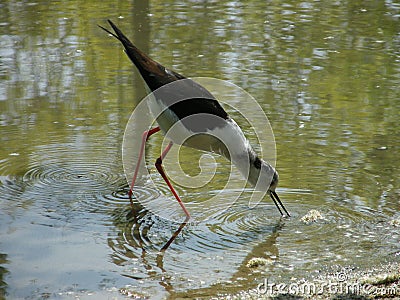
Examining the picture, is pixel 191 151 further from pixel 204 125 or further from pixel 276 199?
pixel 276 199

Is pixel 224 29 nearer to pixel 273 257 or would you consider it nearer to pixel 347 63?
pixel 347 63

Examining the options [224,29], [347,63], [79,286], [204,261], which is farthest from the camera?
[224,29]

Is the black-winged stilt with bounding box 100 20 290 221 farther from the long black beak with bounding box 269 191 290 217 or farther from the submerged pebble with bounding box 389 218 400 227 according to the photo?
the submerged pebble with bounding box 389 218 400 227

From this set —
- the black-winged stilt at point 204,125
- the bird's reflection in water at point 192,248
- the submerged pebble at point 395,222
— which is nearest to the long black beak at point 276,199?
the black-winged stilt at point 204,125

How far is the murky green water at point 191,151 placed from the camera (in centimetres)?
478

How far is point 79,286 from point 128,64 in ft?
19.1

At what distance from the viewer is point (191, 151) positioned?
6.88 metres

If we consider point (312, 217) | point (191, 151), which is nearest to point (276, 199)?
point (312, 217)

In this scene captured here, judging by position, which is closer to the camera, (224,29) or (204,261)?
(204,261)

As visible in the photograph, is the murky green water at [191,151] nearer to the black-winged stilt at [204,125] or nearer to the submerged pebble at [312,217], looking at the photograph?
the submerged pebble at [312,217]

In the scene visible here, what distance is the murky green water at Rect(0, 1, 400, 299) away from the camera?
188 inches

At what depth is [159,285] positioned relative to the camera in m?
4.50

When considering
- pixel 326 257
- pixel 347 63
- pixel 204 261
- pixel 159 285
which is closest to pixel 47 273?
pixel 159 285

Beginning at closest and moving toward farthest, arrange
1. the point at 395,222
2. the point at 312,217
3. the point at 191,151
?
the point at 395,222 → the point at 312,217 → the point at 191,151
